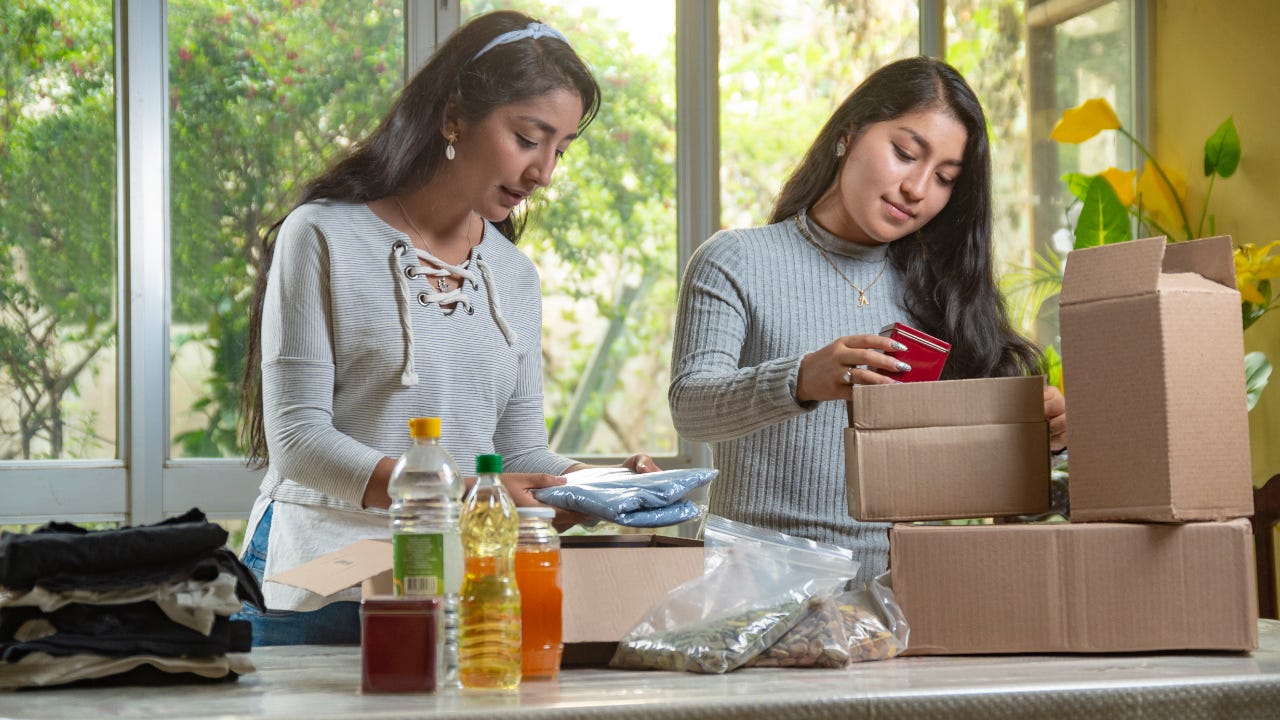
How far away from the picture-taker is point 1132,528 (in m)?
1.14

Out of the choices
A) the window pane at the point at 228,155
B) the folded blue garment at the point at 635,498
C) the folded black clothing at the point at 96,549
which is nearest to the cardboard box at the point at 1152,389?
the folded blue garment at the point at 635,498

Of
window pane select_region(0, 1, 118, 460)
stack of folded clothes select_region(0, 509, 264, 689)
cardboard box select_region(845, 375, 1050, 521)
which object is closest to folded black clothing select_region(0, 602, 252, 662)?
stack of folded clothes select_region(0, 509, 264, 689)

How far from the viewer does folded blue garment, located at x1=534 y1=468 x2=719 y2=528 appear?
116 cm

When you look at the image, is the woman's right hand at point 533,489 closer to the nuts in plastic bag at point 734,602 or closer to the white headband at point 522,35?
the nuts in plastic bag at point 734,602

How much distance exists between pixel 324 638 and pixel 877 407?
0.71 metres

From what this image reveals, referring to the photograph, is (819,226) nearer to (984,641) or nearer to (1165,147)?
(984,641)

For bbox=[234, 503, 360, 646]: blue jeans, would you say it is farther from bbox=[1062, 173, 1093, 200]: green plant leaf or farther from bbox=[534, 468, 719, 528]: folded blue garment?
bbox=[1062, 173, 1093, 200]: green plant leaf

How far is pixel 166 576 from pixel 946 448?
2.39 feet

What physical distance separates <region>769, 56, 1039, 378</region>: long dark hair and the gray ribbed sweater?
0.22ft

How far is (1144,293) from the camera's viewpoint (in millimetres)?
1135

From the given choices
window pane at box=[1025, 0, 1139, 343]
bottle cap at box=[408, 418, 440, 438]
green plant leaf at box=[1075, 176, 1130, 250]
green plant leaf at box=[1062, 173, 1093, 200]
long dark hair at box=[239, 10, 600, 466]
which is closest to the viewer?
bottle cap at box=[408, 418, 440, 438]

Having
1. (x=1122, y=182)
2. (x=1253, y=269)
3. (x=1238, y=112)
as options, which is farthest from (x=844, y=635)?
(x=1238, y=112)

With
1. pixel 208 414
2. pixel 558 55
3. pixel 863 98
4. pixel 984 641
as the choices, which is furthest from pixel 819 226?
pixel 208 414

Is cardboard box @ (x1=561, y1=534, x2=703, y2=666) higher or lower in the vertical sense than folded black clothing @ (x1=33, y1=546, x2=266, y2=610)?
lower
